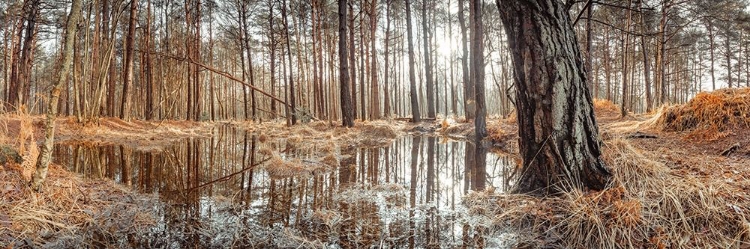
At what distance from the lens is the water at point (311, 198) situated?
2188mm

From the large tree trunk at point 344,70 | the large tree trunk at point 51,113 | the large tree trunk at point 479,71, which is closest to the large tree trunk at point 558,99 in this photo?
the large tree trunk at point 51,113

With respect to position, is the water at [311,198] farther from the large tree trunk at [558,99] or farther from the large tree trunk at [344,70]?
the large tree trunk at [344,70]

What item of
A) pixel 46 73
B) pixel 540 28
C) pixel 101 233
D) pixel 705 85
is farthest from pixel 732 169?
pixel 46 73

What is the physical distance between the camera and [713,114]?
16.1ft

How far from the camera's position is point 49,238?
6.75ft

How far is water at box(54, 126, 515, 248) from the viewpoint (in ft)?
7.18

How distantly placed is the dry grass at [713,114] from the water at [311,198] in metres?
2.78

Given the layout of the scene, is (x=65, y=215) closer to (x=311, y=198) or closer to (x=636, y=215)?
(x=311, y=198)

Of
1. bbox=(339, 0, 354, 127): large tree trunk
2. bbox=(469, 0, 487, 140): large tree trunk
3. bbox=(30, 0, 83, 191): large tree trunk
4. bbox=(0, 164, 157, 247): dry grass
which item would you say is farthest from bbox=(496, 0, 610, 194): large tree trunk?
bbox=(339, 0, 354, 127): large tree trunk

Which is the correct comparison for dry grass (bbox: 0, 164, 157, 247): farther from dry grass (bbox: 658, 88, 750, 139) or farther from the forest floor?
dry grass (bbox: 658, 88, 750, 139)

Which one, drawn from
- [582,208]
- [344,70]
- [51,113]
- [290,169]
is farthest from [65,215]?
[344,70]

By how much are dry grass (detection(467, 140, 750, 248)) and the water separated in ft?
1.18

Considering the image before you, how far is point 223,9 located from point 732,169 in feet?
70.3

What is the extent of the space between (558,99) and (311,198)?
2.31 meters
